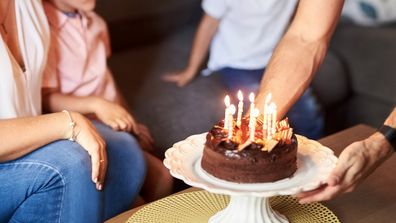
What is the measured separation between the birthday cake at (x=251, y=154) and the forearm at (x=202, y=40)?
1.18 m

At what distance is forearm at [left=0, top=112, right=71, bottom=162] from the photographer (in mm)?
1416

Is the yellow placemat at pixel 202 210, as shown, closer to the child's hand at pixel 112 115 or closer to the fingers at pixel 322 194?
the fingers at pixel 322 194

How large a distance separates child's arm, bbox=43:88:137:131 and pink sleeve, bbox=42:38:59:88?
0.06 feet

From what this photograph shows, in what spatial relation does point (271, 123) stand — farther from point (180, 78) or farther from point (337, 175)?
point (180, 78)

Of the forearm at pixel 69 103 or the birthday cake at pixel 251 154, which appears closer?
the birthday cake at pixel 251 154

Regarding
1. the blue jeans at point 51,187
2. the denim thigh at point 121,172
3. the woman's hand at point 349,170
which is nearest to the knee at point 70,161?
the blue jeans at point 51,187

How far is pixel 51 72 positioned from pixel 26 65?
0.19 meters

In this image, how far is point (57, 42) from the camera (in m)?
1.81

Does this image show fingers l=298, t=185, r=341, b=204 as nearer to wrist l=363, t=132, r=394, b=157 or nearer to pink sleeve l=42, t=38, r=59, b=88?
wrist l=363, t=132, r=394, b=157

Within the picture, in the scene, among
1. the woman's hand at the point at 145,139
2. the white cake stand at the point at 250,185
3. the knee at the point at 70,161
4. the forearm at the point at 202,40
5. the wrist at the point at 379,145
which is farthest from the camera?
the forearm at the point at 202,40

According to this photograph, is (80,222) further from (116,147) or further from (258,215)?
(258,215)

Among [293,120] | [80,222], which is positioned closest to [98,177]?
[80,222]

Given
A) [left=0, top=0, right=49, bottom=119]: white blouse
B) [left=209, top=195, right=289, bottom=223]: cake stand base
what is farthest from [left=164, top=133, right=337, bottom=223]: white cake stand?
[left=0, top=0, right=49, bottom=119]: white blouse

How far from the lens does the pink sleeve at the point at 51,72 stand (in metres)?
1.76
